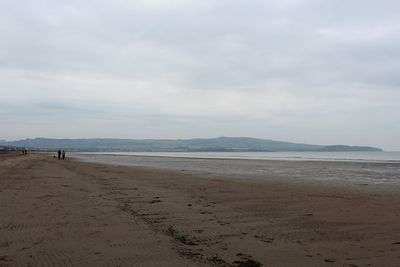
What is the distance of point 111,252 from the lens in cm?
732

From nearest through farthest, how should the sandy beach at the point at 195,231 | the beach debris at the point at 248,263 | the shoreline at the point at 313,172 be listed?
1. the beach debris at the point at 248,263
2. the sandy beach at the point at 195,231
3. the shoreline at the point at 313,172

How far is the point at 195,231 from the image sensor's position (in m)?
9.18

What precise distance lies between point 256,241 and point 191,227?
1813 millimetres

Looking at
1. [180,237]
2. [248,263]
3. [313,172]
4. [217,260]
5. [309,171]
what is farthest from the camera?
[309,171]

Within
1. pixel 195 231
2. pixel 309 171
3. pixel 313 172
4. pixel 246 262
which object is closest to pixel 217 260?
pixel 246 262

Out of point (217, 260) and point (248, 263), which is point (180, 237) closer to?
point (217, 260)

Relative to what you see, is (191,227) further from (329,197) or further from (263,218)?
(329,197)

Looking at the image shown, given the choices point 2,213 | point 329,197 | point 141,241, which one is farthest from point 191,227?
point 329,197

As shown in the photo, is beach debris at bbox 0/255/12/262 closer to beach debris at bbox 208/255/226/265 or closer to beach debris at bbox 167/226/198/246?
beach debris at bbox 167/226/198/246

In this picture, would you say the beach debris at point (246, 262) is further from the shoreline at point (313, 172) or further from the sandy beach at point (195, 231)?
the shoreline at point (313, 172)

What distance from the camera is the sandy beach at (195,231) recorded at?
7.02 m

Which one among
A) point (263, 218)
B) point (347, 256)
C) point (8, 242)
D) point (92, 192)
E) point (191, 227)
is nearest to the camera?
A: point (347, 256)

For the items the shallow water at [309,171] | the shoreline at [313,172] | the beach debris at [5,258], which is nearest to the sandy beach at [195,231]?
the beach debris at [5,258]

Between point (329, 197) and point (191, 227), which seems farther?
point (329, 197)
